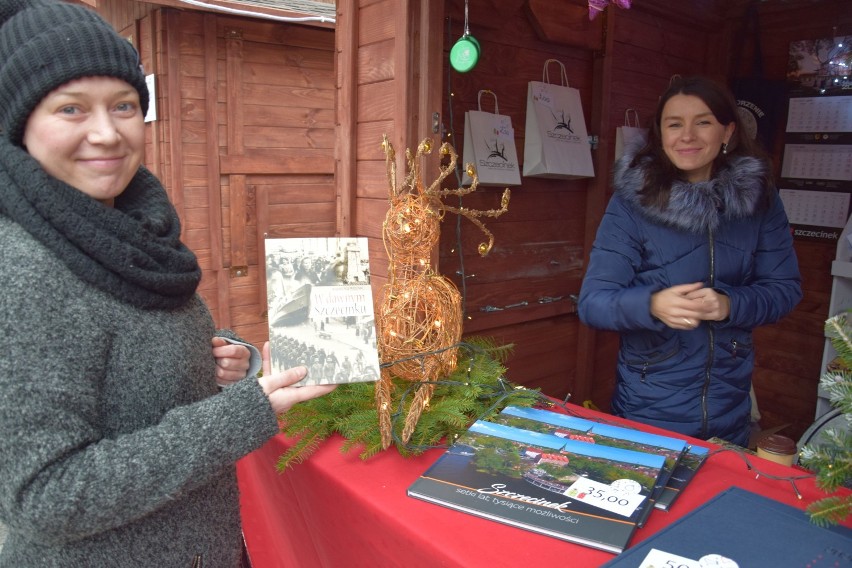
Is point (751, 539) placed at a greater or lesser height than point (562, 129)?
lesser

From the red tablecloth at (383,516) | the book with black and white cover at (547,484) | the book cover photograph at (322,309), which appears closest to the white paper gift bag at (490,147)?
the red tablecloth at (383,516)

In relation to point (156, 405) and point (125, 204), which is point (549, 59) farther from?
point (156, 405)

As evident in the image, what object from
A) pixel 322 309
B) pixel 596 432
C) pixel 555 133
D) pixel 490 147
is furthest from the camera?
pixel 555 133

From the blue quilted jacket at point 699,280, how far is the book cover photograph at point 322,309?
35.6 inches

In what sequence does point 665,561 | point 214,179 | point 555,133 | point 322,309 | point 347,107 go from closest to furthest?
1. point 665,561
2. point 322,309
3. point 347,107
4. point 555,133
5. point 214,179

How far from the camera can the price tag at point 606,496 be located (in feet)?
3.62

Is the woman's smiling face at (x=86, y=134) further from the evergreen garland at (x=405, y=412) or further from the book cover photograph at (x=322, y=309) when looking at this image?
the evergreen garland at (x=405, y=412)

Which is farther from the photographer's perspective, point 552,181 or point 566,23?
point 552,181

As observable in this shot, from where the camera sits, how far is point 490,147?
2.71 meters

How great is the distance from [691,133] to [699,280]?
1.54 ft

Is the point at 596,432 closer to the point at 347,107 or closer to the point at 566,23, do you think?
the point at 347,107

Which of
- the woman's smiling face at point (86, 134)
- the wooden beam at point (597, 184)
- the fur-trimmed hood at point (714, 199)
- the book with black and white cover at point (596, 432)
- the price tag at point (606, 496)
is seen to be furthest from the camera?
the wooden beam at point (597, 184)

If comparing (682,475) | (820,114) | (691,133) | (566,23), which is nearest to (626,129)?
(566,23)

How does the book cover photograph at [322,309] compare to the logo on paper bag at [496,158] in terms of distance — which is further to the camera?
the logo on paper bag at [496,158]
